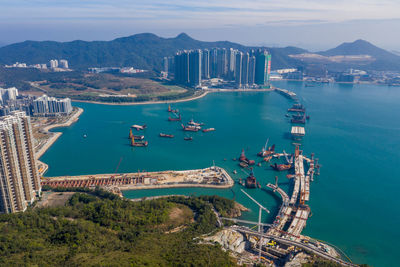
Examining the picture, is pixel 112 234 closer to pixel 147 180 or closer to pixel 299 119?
pixel 147 180

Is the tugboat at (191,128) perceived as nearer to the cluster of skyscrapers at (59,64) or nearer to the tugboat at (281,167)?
the tugboat at (281,167)

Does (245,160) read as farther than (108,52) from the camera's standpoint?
No

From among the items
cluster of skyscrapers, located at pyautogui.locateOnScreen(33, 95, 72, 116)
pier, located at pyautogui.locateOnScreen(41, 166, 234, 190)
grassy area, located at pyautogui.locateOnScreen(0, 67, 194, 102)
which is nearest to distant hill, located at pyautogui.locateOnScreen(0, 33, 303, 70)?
grassy area, located at pyautogui.locateOnScreen(0, 67, 194, 102)

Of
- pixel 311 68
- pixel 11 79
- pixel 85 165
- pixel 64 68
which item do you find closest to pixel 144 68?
pixel 64 68

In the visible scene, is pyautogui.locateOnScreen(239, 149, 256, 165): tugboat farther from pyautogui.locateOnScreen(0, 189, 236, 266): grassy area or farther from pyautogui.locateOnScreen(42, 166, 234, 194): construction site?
pyautogui.locateOnScreen(0, 189, 236, 266): grassy area

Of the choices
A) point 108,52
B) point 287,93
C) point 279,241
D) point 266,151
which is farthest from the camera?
point 108,52

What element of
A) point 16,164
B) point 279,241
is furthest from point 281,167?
point 16,164

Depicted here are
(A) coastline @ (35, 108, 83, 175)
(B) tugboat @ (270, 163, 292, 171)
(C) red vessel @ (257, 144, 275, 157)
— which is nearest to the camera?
(A) coastline @ (35, 108, 83, 175)

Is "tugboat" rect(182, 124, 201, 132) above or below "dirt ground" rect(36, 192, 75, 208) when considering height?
above
